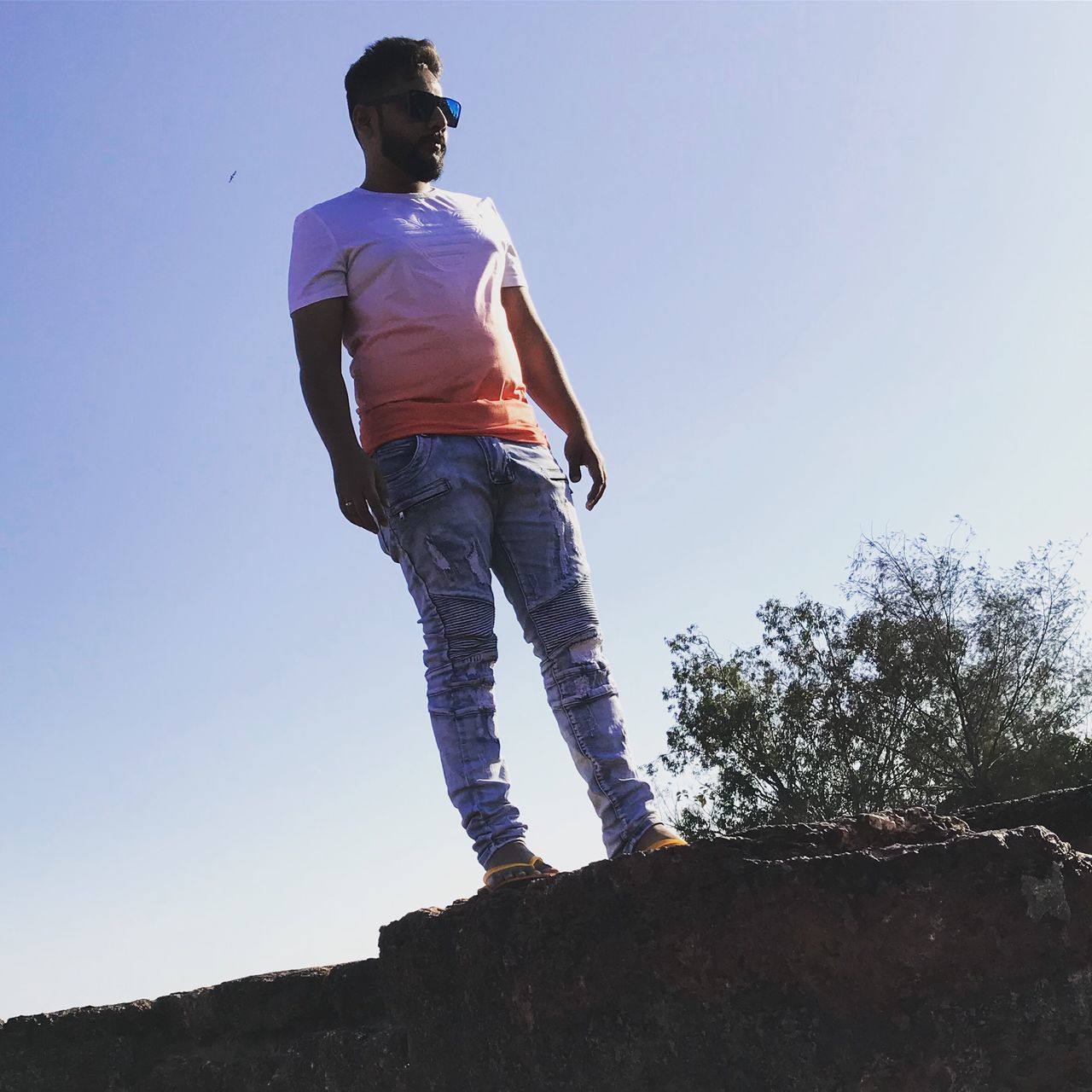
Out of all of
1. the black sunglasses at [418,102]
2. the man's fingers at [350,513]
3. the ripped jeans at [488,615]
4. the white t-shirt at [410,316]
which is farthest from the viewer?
the black sunglasses at [418,102]

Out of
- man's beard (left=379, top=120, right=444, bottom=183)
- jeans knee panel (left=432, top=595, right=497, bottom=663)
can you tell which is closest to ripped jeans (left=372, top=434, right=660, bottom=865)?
jeans knee panel (left=432, top=595, right=497, bottom=663)

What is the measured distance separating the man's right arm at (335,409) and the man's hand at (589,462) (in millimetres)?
714

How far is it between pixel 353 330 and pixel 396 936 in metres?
1.62

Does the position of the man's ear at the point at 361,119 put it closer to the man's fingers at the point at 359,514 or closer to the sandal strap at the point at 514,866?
the man's fingers at the point at 359,514

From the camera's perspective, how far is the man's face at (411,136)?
3.38m

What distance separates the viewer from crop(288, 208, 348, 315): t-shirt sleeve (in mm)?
3232

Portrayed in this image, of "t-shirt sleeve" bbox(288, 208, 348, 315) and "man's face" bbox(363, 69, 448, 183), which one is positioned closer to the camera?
"t-shirt sleeve" bbox(288, 208, 348, 315)

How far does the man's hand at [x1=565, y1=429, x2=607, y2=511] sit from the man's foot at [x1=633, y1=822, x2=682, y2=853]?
3.47 ft

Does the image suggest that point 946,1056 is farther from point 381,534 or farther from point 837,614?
point 837,614

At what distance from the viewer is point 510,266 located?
362 centimetres

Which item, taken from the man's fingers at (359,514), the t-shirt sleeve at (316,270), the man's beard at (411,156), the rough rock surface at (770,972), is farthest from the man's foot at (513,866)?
the man's beard at (411,156)

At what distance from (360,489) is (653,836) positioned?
43.7 inches

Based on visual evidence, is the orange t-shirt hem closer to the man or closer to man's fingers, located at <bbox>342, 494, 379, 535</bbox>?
the man

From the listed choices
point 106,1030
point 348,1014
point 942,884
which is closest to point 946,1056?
point 942,884
